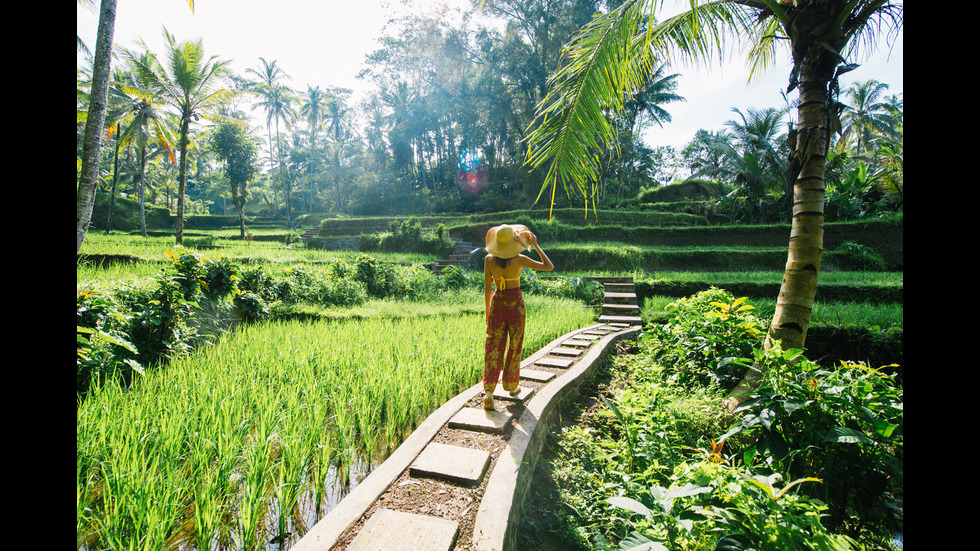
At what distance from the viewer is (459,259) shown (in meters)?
12.4

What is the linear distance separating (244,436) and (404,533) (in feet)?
3.65

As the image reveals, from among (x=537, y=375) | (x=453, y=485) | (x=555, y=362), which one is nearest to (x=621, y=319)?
(x=555, y=362)

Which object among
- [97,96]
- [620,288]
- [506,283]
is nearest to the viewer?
[506,283]

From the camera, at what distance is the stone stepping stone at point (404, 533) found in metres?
1.42

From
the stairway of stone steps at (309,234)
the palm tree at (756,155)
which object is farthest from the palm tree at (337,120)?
the palm tree at (756,155)

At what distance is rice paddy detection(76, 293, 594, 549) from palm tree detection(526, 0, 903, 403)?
1.94 m

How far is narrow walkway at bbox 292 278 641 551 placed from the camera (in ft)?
4.83

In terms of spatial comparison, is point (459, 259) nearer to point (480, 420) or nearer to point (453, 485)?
point (480, 420)

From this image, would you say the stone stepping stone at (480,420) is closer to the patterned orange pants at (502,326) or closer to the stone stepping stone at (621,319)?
the patterned orange pants at (502,326)

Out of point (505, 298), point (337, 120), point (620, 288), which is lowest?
point (620, 288)

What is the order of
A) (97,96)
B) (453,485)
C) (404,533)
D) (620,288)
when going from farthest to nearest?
(620,288)
(97,96)
(453,485)
(404,533)

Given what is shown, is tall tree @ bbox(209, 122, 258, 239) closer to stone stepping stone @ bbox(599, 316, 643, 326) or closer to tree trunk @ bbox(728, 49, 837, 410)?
stone stepping stone @ bbox(599, 316, 643, 326)

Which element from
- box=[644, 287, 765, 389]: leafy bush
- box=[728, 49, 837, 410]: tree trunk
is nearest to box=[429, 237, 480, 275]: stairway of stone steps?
box=[644, 287, 765, 389]: leafy bush

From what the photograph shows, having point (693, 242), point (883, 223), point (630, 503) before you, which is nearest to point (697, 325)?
point (630, 503)
